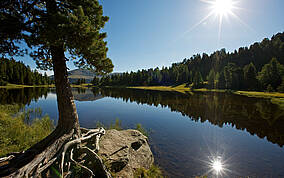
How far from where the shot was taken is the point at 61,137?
20.5 feet

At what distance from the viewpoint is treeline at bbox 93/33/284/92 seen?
2676 inches

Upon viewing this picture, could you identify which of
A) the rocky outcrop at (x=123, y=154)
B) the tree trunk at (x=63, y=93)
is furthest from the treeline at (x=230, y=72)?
the tree trunk at (x=63, y=93)

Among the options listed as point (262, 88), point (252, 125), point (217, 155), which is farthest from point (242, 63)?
point (217, 155)

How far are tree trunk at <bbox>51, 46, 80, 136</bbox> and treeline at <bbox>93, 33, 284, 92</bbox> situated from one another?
6450cm

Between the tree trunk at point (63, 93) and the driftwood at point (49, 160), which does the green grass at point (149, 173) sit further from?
the tree trunk at point (63, 93)

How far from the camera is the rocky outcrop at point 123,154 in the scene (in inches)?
258

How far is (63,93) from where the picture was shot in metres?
6.59

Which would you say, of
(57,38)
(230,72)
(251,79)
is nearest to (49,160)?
(57,38)

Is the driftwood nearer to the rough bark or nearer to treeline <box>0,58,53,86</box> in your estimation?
the rough bark

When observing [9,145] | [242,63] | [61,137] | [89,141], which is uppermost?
[242,63]

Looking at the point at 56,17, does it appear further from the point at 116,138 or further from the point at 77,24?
the point at 116,138

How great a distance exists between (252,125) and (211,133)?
7868 mm

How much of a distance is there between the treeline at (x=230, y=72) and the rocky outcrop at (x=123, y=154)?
63.3m

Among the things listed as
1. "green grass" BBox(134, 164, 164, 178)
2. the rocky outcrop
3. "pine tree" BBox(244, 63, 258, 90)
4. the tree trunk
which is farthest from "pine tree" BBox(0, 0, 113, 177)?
"pine tree" BBox(244, 63, 258, 90)
